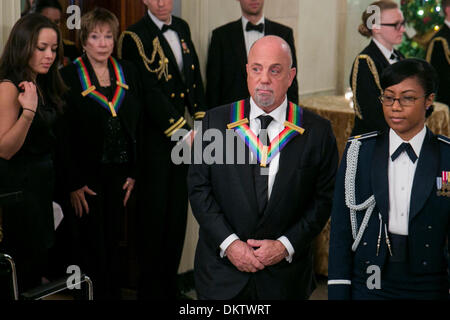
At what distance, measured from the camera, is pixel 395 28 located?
3.96m

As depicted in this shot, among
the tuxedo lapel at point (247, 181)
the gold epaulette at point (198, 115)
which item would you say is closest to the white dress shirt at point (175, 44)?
the gold epaulette at point (198, 115)

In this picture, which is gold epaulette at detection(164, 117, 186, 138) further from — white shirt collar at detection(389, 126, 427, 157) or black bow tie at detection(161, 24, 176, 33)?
white shirt collar at detection(389, 126, 427, 157)

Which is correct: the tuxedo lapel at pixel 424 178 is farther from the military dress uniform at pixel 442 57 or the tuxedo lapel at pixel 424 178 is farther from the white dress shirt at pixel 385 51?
the military dress uniform at pixel 442 57

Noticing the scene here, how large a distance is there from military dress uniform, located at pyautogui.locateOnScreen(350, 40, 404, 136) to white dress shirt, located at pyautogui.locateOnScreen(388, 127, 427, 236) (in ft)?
4.65

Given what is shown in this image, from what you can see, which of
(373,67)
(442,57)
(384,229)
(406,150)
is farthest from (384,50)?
(384,229)

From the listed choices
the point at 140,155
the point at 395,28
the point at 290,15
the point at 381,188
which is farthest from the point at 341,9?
the point at 381,188

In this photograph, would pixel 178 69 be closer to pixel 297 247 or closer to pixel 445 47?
pixel 297 247

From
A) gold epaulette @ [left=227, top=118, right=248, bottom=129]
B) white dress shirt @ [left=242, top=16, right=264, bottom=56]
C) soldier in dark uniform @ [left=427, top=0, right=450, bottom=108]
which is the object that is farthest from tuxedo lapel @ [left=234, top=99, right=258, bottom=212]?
soldier in dark uniform @ [left=427, top=0, right=450, bottom=108]

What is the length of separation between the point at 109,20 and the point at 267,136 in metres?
1.44

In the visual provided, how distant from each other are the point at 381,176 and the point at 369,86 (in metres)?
1.56

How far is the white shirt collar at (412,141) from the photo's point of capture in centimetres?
239

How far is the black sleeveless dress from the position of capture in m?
3.42

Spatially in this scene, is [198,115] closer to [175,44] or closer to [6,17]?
[175,44]

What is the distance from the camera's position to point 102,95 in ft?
12.5
